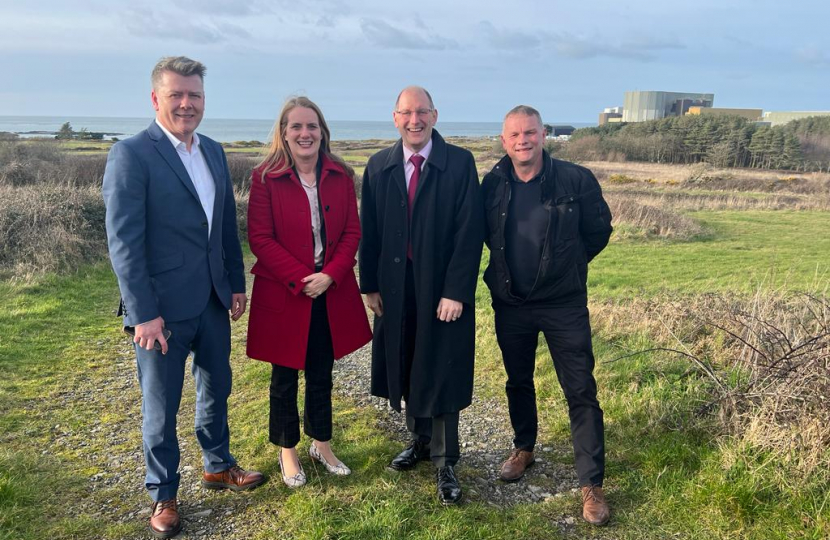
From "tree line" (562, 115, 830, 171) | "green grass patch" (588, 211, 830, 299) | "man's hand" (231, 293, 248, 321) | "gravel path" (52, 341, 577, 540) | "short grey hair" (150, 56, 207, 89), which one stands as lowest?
"green grass patch" (588, 211, 830, 299)

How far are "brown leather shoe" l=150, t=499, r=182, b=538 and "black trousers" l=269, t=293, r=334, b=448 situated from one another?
2.31 ft

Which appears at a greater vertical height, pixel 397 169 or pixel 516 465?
pixel 397 169

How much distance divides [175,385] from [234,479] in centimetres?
85

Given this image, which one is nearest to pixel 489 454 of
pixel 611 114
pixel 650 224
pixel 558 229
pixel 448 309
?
pixel 448 309

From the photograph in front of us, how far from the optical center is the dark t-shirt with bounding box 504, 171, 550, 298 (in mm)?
3412

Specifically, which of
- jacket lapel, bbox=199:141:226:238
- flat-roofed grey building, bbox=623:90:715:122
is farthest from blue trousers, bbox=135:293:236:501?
flat-roofed grey building, bbox=623:90:715:122

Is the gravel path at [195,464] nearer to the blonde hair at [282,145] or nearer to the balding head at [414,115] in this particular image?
the blonde hair at [282,145]

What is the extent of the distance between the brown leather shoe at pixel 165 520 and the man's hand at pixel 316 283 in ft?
4.77

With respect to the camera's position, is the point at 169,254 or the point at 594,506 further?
the point at 594,506

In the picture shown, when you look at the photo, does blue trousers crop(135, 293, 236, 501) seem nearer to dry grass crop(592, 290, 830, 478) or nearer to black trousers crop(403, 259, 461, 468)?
black trousers crop(403, 259, 461, 468)

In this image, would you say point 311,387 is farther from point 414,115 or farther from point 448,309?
point 414,115

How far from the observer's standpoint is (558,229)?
3.37 m

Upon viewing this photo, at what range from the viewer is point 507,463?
3889 millimetres

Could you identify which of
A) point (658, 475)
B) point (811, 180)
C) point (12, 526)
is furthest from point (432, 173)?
point (811, 180)
